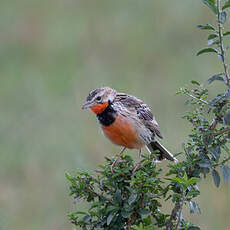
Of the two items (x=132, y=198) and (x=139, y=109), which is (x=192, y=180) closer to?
(x=132, y=198)

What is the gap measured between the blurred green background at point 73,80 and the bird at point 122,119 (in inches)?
62.1

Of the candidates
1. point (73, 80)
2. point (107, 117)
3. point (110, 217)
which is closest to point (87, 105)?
point (107, 117)

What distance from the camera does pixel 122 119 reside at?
19.7 ft

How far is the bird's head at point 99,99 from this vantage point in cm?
568

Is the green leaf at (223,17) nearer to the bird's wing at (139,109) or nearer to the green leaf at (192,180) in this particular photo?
the green leaf at (192,180)

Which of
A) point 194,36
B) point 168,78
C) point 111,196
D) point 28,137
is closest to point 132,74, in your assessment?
point 168,78

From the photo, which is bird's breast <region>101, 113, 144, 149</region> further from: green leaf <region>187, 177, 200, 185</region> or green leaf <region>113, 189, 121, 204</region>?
green leaf <region>187, 177, 200, 185</region>

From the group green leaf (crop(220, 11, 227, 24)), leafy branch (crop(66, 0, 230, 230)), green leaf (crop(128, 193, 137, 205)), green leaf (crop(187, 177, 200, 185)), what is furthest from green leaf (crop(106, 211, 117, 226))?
green leaf (crop(220, 11, 227, 24))

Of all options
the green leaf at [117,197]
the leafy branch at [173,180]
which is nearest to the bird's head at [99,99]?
the leafy branch at [173,180]

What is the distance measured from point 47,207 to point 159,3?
664cm

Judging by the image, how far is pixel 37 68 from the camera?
12.0m

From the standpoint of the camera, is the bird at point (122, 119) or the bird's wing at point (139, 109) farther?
the bird's wing at point (139, 109)

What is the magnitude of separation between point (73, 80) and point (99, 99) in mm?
5716

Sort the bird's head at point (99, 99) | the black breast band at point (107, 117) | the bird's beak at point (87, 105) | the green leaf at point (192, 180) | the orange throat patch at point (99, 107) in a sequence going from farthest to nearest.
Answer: the black breast band at point (107, 117) < the orange throat patch at point (99, 107) < the bird's head at point (99, 99) < the bird's beak at point (87, 105) < the green leaf at point (192, 180)
